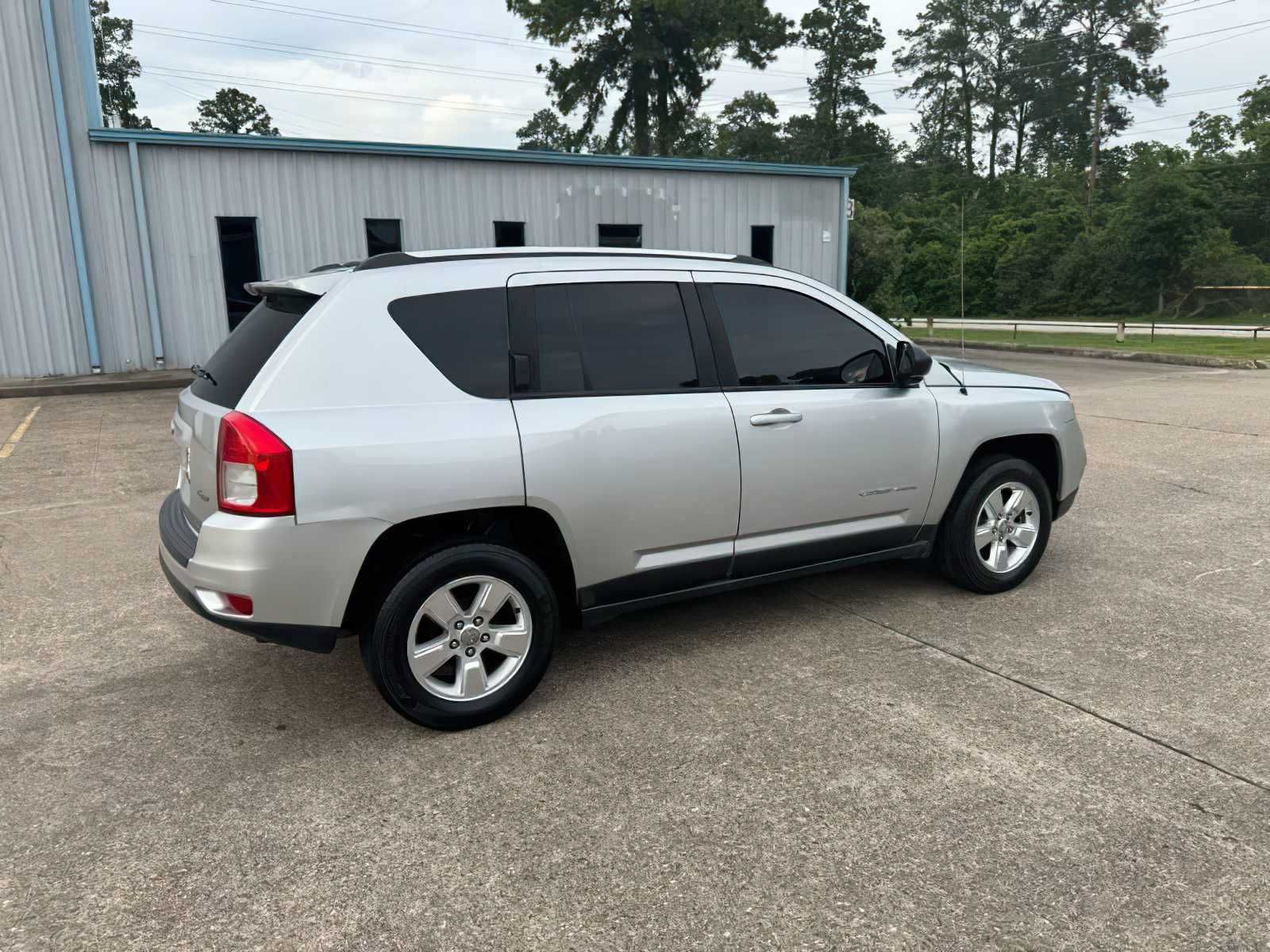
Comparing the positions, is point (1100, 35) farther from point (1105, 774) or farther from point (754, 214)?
point (1105, 774)

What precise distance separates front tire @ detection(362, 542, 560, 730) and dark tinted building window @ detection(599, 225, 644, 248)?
1608 centimetres

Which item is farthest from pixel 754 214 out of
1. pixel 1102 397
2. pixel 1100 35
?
pixel 1100 35

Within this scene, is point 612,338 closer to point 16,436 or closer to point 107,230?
point 16,436

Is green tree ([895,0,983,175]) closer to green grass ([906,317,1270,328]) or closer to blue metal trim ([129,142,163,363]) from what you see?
green grass ([906,317,1270,328])

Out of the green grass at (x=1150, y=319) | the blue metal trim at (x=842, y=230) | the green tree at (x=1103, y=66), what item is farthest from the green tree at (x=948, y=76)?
the blue metal trim at (x=842, y=230)

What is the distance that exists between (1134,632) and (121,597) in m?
5.28

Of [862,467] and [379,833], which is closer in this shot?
[379,833]

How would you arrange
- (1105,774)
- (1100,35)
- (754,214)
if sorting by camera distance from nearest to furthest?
(1105,774), (754,214), (1100,35)

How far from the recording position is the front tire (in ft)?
11.1

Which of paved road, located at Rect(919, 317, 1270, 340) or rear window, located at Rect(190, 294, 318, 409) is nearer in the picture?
rear window, located at Rect(190, 294, 318, 409)

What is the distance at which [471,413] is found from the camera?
11.5ft

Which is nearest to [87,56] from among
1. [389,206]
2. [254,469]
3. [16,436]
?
[389,206]

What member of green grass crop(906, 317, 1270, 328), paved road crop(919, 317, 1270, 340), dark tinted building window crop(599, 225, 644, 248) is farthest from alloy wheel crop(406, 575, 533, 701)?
green grass crop(906, 317, 1270, 328)

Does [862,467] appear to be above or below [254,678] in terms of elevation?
above
